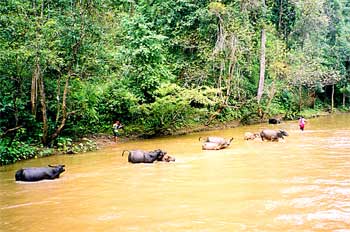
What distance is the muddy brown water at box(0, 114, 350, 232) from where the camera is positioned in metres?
7.79

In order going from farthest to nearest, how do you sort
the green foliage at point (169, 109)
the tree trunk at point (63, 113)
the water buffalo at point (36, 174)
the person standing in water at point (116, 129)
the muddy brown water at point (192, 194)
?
the green foliage at point (169, 109), the person standing in water at point (116, 129), the tree trunk at point (63, 113), the water buffalo at point (36, 174), the muddy brown water at point (192, 194)

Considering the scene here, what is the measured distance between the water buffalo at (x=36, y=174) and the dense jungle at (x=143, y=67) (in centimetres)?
411

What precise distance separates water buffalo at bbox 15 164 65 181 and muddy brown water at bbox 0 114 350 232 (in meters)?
0.29

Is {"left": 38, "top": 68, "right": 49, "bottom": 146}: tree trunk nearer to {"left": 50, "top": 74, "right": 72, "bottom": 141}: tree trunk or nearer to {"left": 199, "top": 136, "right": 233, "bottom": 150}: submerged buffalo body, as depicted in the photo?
{"left": 50, "top": 74, "right": 72, "bottom": 141}: tree trunk

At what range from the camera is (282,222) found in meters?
7.54

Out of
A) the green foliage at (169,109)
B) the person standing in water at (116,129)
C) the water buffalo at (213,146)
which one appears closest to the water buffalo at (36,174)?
the water buffalo at (213,146)

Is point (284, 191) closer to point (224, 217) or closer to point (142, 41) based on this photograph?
point (224, 217)

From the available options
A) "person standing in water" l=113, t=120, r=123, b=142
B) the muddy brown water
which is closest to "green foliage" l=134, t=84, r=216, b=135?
"person standing in water" l=113, t=120, r=123, b=142

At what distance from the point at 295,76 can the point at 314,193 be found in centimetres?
2590

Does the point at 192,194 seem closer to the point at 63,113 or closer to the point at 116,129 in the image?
the point at 63,113

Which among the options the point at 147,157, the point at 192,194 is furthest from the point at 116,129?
the point at 192,194

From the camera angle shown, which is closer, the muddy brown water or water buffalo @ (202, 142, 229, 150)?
the muddy brown water

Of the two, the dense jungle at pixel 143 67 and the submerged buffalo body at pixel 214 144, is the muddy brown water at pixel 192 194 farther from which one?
the dense jungle at pixel 143 67

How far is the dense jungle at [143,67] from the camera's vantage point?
17.5 meters
